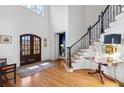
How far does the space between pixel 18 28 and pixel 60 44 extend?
0.98 m

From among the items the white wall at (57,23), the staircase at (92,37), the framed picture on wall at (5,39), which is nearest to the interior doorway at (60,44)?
the white wall at (57,23)

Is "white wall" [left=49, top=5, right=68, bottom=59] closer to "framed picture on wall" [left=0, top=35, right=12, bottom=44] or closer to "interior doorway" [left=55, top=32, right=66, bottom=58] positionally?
"interior doorway" [left=55, top=32, right=66, bottom=58]

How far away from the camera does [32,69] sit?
268cm

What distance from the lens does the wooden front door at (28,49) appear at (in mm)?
2633

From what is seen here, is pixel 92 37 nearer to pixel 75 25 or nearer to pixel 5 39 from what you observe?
pixel 75 25

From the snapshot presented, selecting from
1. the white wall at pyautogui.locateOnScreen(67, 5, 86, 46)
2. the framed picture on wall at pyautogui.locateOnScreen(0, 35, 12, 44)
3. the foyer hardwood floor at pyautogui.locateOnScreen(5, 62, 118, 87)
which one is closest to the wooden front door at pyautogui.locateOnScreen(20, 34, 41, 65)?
the framed picture on wall at pyautogui.locateOnScreen(0, 35, 12, 44)

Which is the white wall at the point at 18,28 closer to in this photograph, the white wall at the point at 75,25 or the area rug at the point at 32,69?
the area rug at the point at 32,69

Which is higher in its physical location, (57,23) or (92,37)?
(57,23)

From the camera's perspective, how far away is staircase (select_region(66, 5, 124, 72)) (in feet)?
9.61

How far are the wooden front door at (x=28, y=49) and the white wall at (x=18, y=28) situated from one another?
0.08 meters

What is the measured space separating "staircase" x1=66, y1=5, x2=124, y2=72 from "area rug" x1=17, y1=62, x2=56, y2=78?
0.48m

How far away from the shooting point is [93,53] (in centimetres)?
304

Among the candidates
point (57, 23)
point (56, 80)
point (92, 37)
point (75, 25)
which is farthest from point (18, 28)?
point (92, 37)
